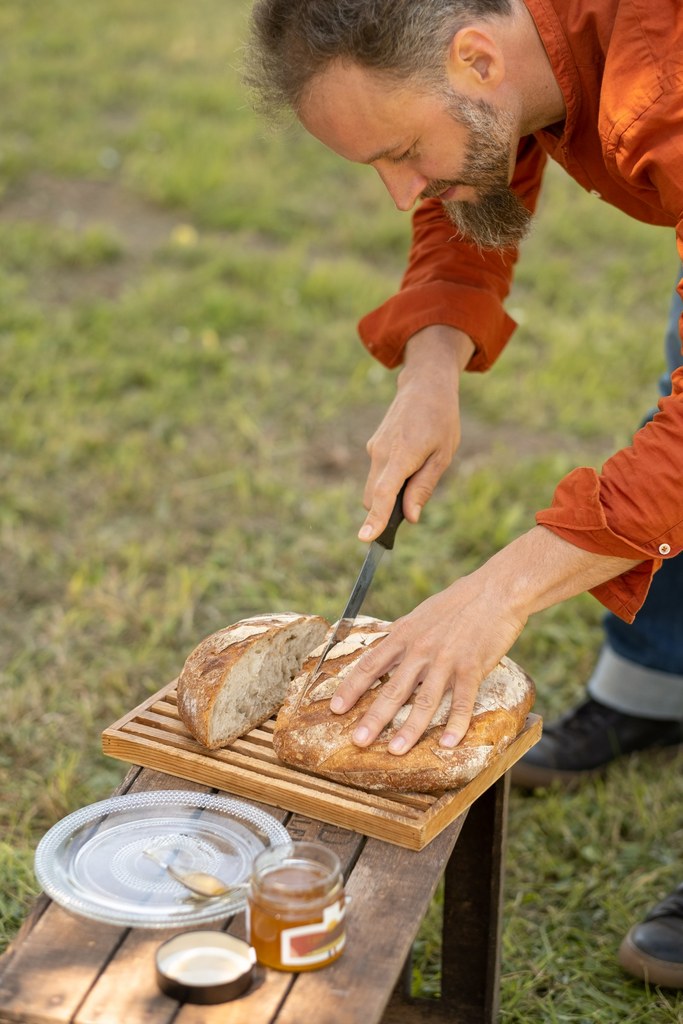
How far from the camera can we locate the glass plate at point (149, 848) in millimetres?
2070

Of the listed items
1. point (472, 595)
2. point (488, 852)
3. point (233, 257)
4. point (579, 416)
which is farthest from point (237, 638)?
point (233, 257)

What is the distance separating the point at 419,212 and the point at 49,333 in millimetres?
3090

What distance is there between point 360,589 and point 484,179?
0.90 metres

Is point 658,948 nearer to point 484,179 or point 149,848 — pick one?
point 149,848

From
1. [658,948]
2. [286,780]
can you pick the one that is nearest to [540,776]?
[658,948]

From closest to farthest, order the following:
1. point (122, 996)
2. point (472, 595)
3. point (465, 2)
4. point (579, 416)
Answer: point (122, 996)
point (472, 595)
point (465, 2)
point (579, 416)

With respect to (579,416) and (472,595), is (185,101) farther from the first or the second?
(472,595)

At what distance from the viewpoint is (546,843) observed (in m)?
3.59

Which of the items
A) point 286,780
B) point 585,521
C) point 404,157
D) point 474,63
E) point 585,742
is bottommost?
point 585,742

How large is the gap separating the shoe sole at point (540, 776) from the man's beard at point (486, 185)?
1555 millimetres

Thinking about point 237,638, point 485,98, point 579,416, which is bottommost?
point 579,416

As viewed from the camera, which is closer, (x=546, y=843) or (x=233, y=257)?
(x=546, y=843)

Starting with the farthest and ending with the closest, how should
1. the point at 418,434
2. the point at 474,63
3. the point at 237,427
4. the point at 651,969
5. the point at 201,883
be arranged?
the point at 237,427 → the point at 651,969 → the point at 418,434 → the point at 474,63 → the point at 201,883

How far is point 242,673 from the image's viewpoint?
2594 millimetres
